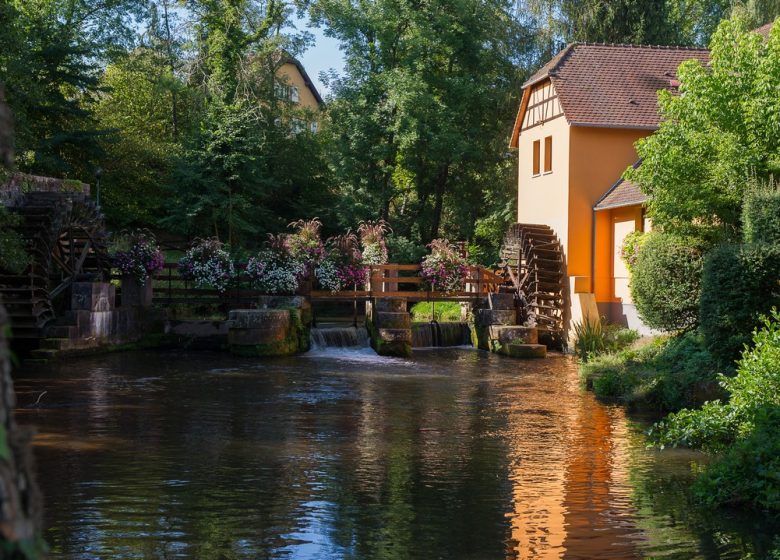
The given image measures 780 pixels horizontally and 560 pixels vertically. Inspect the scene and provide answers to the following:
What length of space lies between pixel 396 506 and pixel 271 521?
113 centimetres

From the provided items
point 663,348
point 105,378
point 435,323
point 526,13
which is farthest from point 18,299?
point 526,13

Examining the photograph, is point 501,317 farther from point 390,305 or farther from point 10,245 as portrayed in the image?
point 10,245

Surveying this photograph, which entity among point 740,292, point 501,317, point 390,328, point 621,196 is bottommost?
point 390,328

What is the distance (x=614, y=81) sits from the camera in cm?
2561

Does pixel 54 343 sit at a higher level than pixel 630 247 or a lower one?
lower

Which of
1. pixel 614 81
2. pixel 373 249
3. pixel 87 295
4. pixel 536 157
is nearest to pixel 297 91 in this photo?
pixel 536 157

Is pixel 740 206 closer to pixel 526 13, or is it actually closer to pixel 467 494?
pixel 467 494

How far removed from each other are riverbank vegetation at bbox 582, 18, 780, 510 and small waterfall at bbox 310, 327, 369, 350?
6776 mm

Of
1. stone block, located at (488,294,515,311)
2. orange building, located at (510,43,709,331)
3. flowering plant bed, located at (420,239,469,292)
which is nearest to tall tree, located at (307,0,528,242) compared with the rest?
orange building, located at (510,43,709,331)

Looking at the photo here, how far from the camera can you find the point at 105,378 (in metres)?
16.9

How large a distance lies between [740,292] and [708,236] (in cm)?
603

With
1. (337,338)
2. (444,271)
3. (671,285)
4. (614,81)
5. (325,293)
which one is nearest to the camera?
(671,285)

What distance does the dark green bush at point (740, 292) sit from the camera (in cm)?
1285

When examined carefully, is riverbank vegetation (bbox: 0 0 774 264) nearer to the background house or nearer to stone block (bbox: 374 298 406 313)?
the background house
